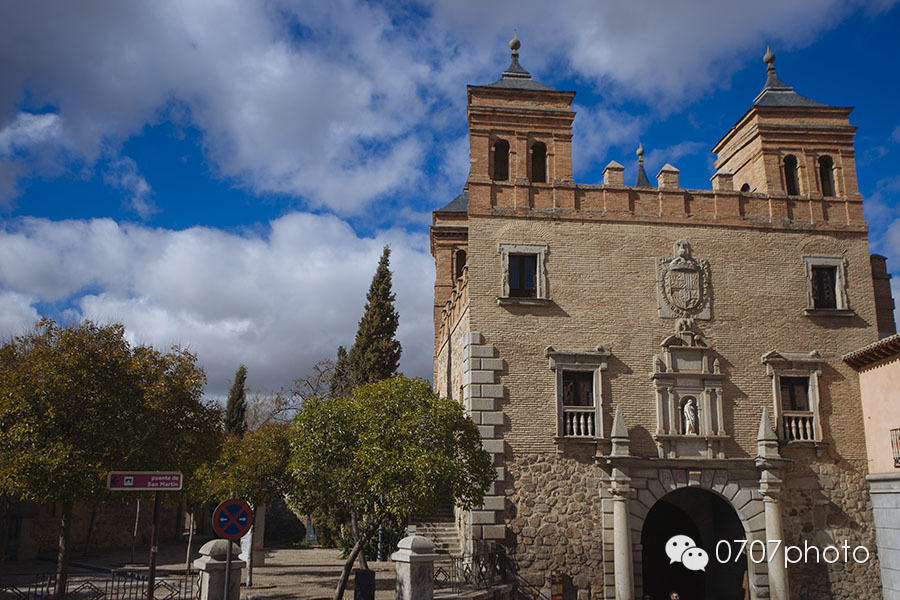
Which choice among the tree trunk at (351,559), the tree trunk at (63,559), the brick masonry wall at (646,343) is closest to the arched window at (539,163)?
the brick masonry wall at (646,343)

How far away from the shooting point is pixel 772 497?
17938mm

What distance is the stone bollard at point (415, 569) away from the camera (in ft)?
43.5

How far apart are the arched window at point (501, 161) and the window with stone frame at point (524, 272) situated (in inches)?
118

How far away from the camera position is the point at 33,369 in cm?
1451

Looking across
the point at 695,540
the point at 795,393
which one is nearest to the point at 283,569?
the point at 695,540

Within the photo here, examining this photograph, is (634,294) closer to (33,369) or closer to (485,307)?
(485,307)

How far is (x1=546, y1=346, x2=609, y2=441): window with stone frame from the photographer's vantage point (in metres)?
18.4

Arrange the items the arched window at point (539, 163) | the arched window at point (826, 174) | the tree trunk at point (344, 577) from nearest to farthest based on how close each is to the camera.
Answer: the tree trunk at point (344, 577), the arched window at point (539, 163), the arched window at point (826, 174)

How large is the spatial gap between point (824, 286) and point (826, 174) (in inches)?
141

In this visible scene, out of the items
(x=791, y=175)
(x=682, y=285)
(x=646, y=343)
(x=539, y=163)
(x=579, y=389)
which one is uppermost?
(x=539, y=163)

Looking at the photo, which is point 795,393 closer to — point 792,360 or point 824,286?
point 792,360

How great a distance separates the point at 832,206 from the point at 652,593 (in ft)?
40.7

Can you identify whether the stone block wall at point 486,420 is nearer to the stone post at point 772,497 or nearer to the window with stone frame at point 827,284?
the stone post at point 772,497

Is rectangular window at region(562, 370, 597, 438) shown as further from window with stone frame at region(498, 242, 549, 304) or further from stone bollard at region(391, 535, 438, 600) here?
stone bollard at region(391, 535, 438, 600)
